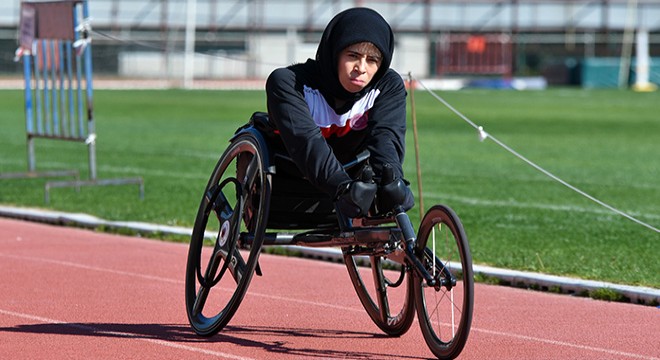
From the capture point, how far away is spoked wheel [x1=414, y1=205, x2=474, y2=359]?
613cm

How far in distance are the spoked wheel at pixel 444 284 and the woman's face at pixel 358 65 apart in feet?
2.30

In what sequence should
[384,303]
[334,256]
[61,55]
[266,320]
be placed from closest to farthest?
1. [384,303]
2. [266,320]
3. [334,256]
4. [61,55]

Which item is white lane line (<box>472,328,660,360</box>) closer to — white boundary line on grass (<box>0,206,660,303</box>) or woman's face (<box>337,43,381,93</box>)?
white boundary line on grass (<box>0,206,660,303</box>)

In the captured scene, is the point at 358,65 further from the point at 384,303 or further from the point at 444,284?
the point at 384,303

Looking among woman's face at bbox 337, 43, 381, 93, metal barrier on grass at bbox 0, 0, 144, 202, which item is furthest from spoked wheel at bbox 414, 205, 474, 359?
metal barrier on grass at bbox 0, 0, 144, 202

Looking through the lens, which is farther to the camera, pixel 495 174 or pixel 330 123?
pixel 495 174

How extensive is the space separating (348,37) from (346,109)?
47cm

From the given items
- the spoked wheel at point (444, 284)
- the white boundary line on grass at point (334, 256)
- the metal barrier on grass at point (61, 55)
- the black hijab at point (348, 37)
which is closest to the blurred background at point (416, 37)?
the metal barrier on grass at point (61, 55)

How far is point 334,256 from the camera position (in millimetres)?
10445

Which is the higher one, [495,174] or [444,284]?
[444,284]

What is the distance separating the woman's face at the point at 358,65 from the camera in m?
6.56

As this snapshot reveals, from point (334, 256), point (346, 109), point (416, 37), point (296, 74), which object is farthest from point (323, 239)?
point (416, 37)

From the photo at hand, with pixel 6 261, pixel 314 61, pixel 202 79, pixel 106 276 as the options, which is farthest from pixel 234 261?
pixel 202 79

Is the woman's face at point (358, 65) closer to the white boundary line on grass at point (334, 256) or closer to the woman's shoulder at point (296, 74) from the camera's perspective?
the woman's shoulder at point (296, 74)
